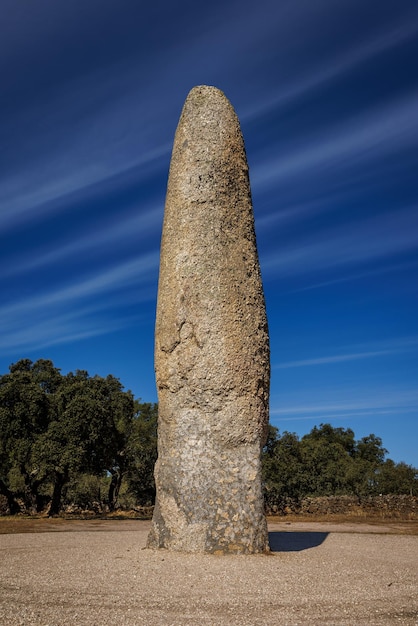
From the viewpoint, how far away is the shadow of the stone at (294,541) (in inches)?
376

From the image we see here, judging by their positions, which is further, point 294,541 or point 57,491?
point 57,491

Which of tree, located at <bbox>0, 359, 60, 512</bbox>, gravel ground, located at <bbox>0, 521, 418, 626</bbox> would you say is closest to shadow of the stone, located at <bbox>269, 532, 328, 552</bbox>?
gravel ground, located at <bbox>0, 521, 418, 626</bbox>

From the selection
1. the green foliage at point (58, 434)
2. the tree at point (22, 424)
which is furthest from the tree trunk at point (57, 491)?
the tree at point (22, 424)

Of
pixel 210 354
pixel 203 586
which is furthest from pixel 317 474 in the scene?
pixel 203 586

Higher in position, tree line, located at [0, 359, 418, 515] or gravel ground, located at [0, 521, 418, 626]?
tree line, located at [0, 359, 418, 515]

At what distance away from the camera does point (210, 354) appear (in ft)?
29.5

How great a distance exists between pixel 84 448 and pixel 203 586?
1471 centimetres

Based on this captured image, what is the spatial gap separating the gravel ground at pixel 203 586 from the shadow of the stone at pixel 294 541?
78 millimetres

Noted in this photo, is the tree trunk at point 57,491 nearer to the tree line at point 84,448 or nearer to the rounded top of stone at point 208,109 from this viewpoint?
the tree line at point 84,448

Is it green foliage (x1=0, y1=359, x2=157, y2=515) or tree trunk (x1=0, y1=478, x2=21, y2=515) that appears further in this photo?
tree trunk (x1=0, y1=478, x2=21, y2=515)

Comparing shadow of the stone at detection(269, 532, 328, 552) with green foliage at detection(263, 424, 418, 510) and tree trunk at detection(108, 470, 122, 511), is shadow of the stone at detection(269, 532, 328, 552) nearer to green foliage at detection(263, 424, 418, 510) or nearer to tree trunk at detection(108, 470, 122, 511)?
green foliage at detection(263, 424, 418, 510)

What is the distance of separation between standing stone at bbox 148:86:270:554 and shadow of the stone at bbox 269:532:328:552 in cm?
113

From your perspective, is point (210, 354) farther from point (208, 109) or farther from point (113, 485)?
point (113, 485)

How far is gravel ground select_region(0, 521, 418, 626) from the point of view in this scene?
504 centimetres
